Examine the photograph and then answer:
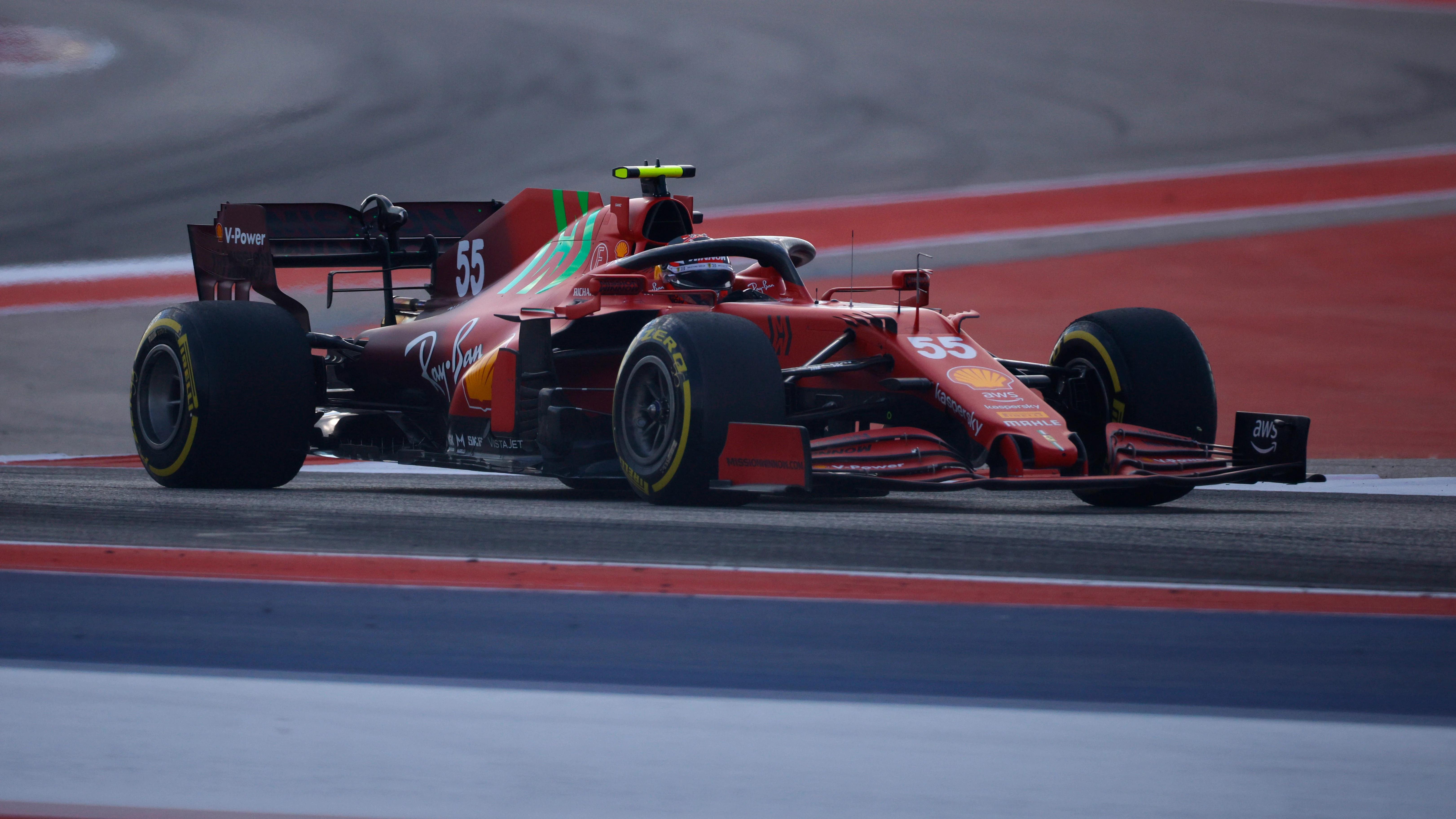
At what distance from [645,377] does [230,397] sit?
2759mm

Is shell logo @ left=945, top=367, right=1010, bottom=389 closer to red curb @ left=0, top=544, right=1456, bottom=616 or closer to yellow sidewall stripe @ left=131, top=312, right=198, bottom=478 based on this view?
red curb @ left=0, top=544, right=1456, bottom=616

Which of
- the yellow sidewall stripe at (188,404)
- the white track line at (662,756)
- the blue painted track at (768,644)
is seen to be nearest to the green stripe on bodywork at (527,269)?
the yellow sidewall stripe at (188,404)

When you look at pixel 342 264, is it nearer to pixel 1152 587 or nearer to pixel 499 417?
pixel 499 417

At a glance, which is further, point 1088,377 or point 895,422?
point 1088,377

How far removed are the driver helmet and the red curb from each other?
3470 millimetres

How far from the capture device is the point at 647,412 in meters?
7.62

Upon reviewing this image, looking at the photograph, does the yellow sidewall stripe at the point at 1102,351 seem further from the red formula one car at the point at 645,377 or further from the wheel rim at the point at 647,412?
the wheel rim at the point at 647,412

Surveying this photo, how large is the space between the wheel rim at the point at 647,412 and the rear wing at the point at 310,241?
122 inches

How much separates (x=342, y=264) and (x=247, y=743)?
835 cm

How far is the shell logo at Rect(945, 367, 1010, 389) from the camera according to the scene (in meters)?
7.53

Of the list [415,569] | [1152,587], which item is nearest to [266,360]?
[415,569]

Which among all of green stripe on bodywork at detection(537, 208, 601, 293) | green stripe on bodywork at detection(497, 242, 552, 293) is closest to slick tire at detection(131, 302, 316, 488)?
green stripe on bodywork at detection(497, 242, 552, 293)

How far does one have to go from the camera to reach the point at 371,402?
33.1ft

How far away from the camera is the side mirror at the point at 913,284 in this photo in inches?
329
